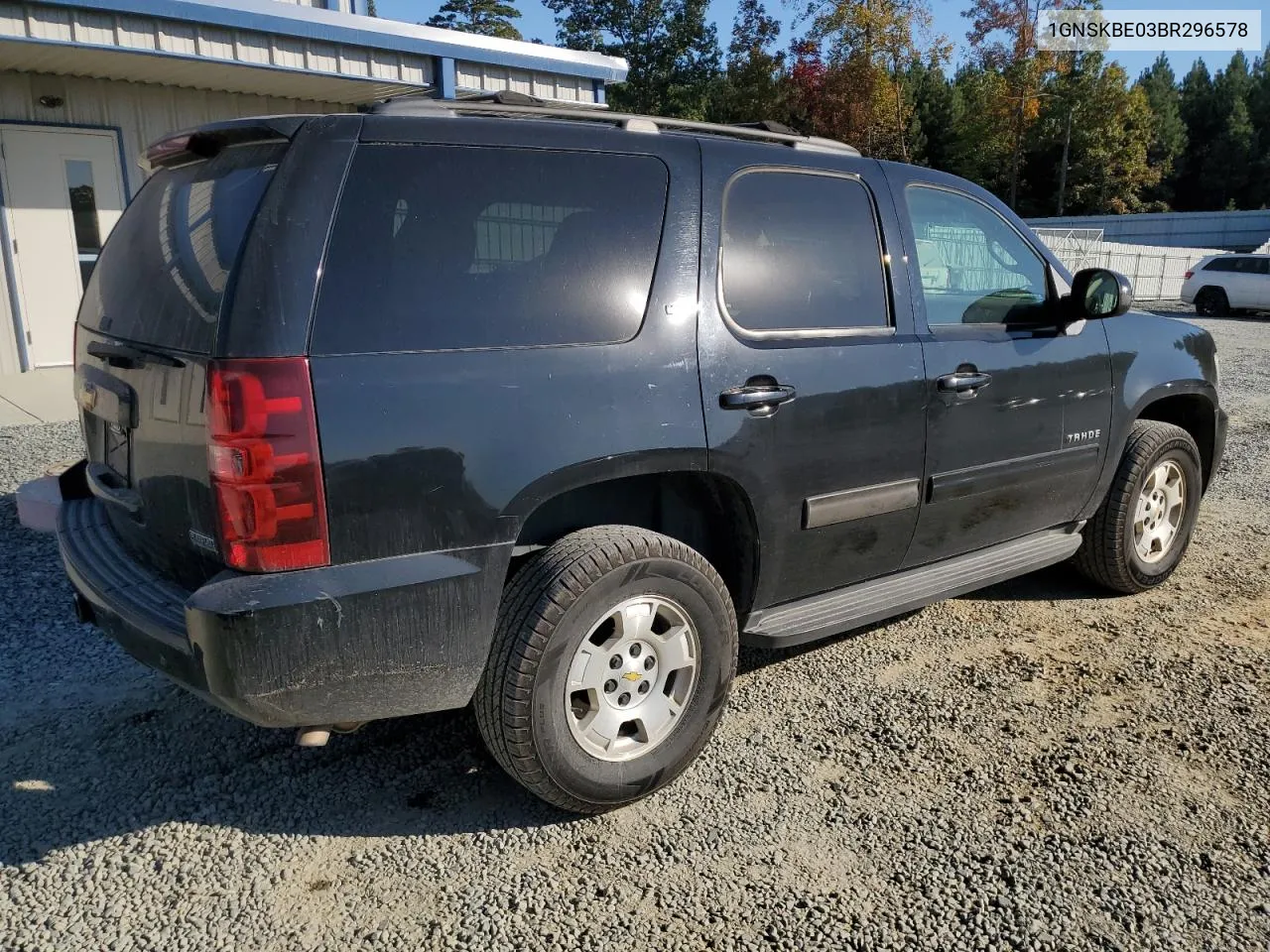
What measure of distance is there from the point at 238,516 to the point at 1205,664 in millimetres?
3697

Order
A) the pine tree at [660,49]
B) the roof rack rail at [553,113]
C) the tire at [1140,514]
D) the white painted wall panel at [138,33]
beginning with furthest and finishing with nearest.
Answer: the pine tree at [660,49] → the white painted wall panel at [138,33] → the tire at [1140,514] → the roof rack rail at [553,113]

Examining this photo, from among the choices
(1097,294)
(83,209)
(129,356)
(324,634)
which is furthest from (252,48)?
(324,634)

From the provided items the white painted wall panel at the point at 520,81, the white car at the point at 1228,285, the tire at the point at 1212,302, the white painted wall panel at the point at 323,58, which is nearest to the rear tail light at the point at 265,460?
the white painted wall panel at the point at 323,58

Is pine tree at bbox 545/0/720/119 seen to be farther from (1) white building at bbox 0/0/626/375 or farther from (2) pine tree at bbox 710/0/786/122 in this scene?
(1) white building at bbox 0/0/626/375

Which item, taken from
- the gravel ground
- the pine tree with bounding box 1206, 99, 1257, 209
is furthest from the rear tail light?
the pine tree with bounding box 1206, 99, 1257, 209

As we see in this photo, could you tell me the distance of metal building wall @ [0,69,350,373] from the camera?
940cm

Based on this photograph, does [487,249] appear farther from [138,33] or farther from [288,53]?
[288,53]

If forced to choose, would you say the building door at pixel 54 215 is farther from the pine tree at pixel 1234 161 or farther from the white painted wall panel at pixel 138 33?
the pine tree at pixel 1234 161

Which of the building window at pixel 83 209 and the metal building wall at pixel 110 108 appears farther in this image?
the building window at pixel 83 209

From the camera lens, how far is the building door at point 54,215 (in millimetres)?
9562

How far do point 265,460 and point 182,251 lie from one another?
2.71ft

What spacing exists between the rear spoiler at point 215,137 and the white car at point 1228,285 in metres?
25.2

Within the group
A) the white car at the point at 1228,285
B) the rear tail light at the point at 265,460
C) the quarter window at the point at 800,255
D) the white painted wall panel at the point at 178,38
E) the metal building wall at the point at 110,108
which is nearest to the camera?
the rear tail light at the point at 265,460

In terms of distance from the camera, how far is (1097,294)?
13.2ft
